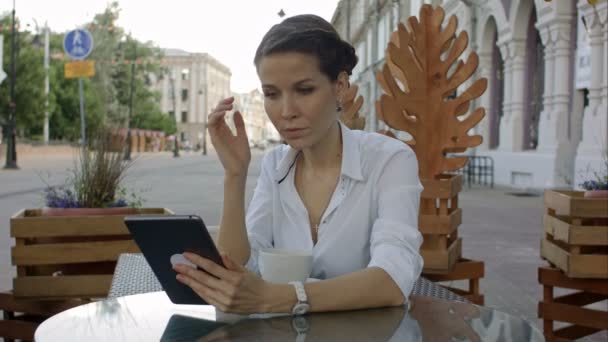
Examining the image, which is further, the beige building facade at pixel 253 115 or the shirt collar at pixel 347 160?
the beige building facade at pixel 253 115

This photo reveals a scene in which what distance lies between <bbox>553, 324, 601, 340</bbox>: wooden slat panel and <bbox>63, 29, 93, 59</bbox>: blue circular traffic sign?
18104mm

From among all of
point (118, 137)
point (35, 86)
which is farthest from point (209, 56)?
point (118, 137)

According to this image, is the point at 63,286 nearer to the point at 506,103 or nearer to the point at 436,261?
the point at 436,261

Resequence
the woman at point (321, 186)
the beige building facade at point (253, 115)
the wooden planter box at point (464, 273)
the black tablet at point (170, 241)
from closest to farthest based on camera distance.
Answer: the black tablet at point (170, 241)
the woman at point (321, 186)
the wooden planter box at point (464, 273)
the beige building facade at point (253, 115)

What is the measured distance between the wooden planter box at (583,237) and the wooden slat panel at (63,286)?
2130mm

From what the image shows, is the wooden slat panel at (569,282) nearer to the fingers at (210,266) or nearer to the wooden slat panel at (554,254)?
the wooden slat panel at (554,254)

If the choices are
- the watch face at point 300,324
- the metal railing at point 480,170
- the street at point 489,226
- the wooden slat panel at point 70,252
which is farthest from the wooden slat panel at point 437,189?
the metal railing at point 480,170

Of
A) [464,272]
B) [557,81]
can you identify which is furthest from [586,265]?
[557,81]

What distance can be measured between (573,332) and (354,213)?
82.1 inches

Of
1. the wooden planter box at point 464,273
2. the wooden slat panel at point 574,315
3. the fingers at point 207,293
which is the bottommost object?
the wooden slat panel at point 574,315

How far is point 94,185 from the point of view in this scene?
3709 millimetres

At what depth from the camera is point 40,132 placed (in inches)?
2105

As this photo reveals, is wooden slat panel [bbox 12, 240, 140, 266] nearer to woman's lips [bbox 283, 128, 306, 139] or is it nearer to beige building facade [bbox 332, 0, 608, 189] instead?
woman's lips [bbox 283, 128, 306, 139]

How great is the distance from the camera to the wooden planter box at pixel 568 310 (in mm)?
3408
